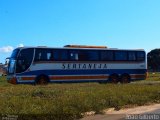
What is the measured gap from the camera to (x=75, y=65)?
1303 inches

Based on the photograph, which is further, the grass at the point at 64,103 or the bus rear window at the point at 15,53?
the bus rear window at the point at 15,53

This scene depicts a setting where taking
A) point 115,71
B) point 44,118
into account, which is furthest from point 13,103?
point 115,71

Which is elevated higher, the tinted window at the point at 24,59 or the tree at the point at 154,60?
the tree at the point at 154,60

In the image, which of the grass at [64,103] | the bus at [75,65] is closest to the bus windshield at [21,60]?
the bus at [75,65]

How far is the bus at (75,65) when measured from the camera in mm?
30953

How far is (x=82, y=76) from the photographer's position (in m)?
33.6

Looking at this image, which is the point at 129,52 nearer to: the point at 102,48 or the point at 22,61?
the point at 102,48

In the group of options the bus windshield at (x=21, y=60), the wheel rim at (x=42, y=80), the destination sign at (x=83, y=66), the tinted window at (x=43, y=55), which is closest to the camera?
the bus windshield at (x=21, y=60)

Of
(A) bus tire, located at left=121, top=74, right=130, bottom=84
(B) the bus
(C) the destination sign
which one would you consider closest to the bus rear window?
(B) the bus

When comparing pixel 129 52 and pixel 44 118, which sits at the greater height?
pixel 129 52

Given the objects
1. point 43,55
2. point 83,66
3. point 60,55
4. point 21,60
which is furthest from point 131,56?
point 21,60

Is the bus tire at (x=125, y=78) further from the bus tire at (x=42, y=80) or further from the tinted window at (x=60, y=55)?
the bus tire at (x=42, y=80)

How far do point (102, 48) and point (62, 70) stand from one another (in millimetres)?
4425

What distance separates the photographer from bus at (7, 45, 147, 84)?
3095 cm
